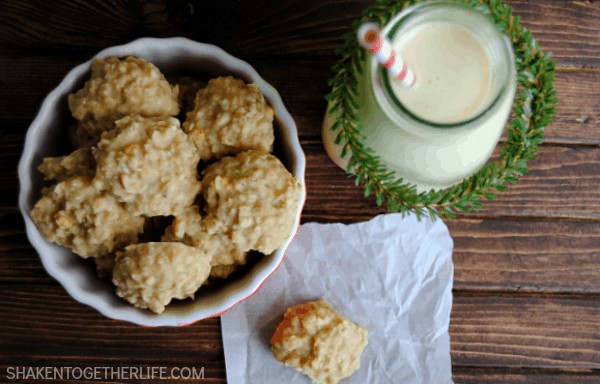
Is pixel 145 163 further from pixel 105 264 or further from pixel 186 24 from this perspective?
pixel 186 24

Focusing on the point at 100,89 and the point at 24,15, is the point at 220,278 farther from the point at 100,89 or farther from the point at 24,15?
the point at 24,15

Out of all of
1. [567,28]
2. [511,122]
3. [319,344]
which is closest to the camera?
[511,122]

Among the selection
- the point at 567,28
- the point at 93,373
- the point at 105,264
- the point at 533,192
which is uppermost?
the point at 567,28

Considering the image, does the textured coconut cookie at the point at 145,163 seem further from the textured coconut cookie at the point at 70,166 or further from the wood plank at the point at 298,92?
the wood plank at the point at 298,92

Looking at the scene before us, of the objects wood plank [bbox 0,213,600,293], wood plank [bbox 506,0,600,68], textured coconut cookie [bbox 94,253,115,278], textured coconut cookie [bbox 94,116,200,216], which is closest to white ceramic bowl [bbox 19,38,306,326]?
textured coconut cookie [bbox 94,253,115,278]

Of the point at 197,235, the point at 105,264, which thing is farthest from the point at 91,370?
the point at 197,235

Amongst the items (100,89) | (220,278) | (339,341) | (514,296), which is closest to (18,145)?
(100,89)

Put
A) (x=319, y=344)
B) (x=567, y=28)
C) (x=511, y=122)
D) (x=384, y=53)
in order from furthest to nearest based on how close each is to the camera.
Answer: (x=567, y=28) < (x=319, y=344) < (x=511, y=122) < (x=384, y=53)
